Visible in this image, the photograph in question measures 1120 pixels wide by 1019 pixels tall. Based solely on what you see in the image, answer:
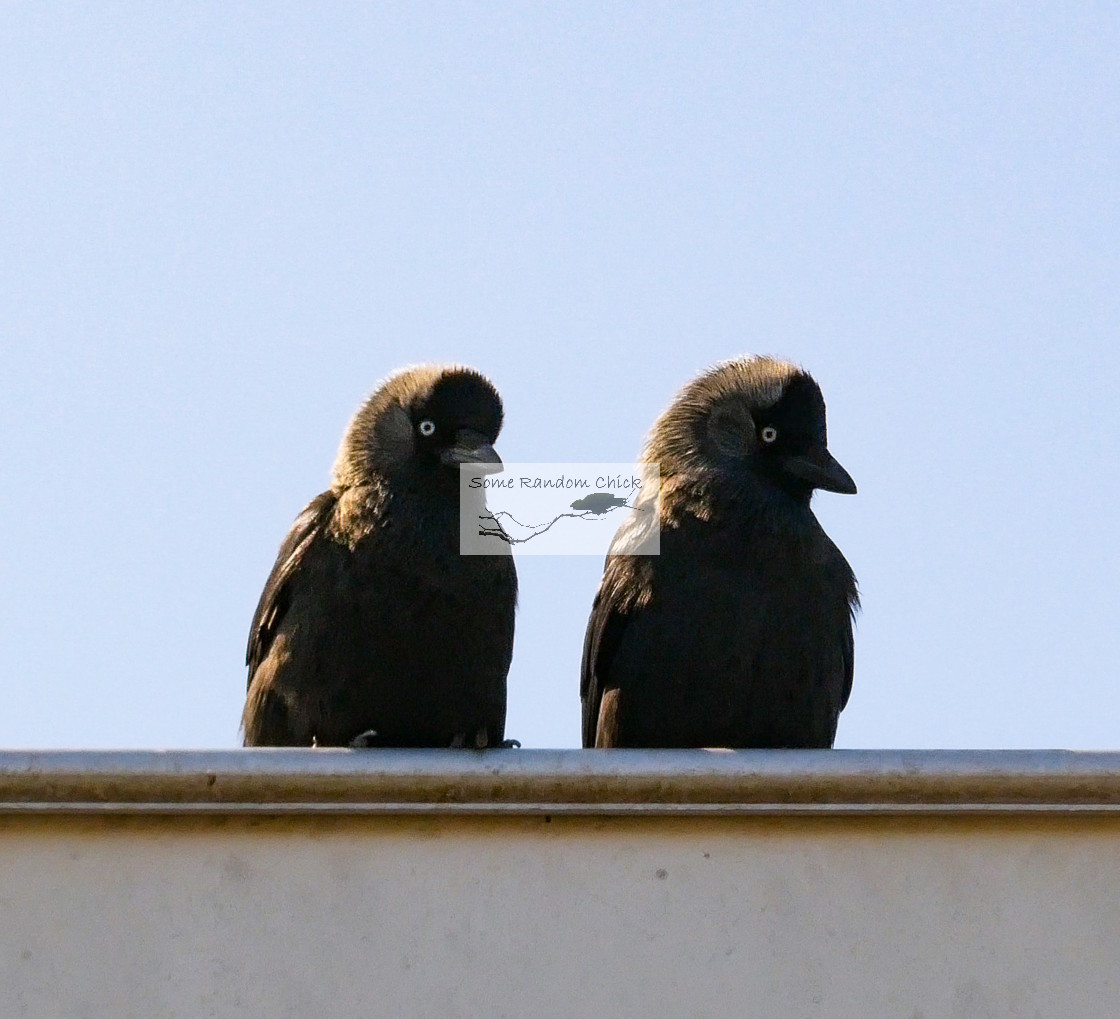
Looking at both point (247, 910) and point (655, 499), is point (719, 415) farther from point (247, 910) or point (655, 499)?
point (247, 910)

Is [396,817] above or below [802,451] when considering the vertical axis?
below

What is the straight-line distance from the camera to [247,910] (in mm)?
4348

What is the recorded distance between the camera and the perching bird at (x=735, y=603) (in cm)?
752

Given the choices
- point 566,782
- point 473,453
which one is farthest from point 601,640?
point 566,782

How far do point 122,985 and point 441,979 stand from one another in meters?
0.74

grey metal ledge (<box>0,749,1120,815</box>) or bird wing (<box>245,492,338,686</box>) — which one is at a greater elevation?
bird wing (<box>245,492,338,686</box>)

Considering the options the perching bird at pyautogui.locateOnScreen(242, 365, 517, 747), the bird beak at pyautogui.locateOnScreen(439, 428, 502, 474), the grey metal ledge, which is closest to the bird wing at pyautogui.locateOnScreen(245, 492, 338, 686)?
the perching bird at pyautogui.locateOnScreen(242, 365, 517, 747)

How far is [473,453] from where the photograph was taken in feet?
24.1

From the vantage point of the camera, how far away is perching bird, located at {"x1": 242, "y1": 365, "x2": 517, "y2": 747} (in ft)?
Result: 23.0

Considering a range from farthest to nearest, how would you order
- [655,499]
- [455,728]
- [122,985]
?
[655,499] < [455,728] < [122,985]

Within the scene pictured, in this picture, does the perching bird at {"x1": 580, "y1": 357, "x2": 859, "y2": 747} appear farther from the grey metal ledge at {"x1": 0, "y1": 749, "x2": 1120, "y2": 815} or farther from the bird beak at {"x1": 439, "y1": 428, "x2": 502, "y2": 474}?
the grey metal ledge at {"x1": 0, "y1": 749, "x2": 1120, "y2": 815}

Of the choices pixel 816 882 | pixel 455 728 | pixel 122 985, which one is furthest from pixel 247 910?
pixel 455 728

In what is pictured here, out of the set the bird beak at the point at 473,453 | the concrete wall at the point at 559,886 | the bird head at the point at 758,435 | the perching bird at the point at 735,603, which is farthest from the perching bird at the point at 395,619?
the concrete wall at the point at 559,886

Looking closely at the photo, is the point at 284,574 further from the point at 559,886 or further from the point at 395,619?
the point at 559,886
